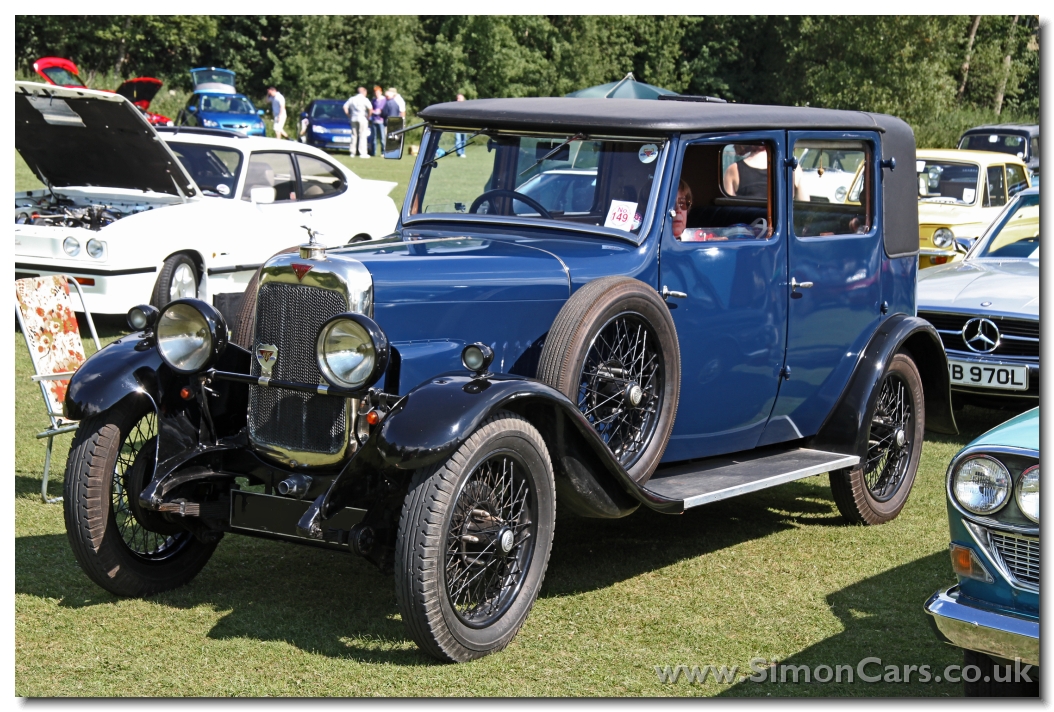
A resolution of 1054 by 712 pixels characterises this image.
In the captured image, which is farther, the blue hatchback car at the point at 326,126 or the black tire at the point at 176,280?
the blue hatchback car at the point at 326,126

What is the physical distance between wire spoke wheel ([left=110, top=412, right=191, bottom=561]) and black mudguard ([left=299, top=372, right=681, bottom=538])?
3.19 ft

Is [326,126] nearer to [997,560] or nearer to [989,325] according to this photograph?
[989,325]

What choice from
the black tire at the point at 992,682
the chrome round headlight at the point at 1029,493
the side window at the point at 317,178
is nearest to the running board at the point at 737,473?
the black tire at the point at 992,682

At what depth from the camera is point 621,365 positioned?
485 cm

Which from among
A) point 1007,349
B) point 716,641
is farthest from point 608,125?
point 1007,349

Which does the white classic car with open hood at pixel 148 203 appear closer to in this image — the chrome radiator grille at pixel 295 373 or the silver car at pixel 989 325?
the silver car at pixel 989 325

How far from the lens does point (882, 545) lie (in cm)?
584

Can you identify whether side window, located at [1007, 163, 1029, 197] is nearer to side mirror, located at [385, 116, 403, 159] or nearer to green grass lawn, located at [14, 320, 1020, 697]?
green grass lawn, located at [14, 320, 1020, 697]

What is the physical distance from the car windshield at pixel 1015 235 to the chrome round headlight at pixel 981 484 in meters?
6.14

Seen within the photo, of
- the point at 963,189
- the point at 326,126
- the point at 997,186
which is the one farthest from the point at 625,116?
the point at 326,126

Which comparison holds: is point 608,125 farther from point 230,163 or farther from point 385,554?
point 230,163

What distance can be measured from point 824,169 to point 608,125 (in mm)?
1410

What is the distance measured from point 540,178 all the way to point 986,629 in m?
2.91

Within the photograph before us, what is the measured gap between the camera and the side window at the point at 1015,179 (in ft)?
46.2
